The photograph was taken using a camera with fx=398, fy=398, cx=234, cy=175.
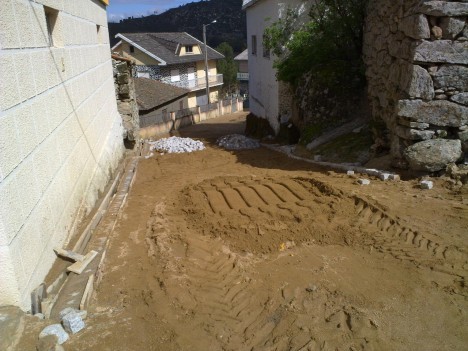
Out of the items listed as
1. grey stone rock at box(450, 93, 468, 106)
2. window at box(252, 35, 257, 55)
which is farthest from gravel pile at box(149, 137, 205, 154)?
grey stone rock at box(450, 93, 468, 106)

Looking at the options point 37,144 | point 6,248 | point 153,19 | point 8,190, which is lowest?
point 6,248

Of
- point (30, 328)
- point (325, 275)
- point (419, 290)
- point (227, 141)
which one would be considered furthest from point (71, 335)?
point (227, 141)

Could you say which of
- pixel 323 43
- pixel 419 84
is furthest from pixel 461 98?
pixel 323 43

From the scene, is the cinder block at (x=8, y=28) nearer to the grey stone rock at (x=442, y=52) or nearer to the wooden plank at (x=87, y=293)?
the wooden plank at (x=87, y=293)

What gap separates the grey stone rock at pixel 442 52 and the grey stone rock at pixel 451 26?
0.12 metres

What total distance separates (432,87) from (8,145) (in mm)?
7167

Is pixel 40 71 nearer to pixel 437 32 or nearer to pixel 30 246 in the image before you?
pixel 30 246

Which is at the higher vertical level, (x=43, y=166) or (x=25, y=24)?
(x=25, y=24)

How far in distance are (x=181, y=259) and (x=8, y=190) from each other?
2.44 m

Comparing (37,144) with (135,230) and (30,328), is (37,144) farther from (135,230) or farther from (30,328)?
(135,230)

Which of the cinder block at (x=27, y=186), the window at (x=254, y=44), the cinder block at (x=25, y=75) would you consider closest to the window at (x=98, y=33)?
the cinder block at (x=25, y=75)

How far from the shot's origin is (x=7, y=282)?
135 inches

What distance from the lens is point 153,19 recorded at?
76375mm

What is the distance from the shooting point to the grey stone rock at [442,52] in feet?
24.0
